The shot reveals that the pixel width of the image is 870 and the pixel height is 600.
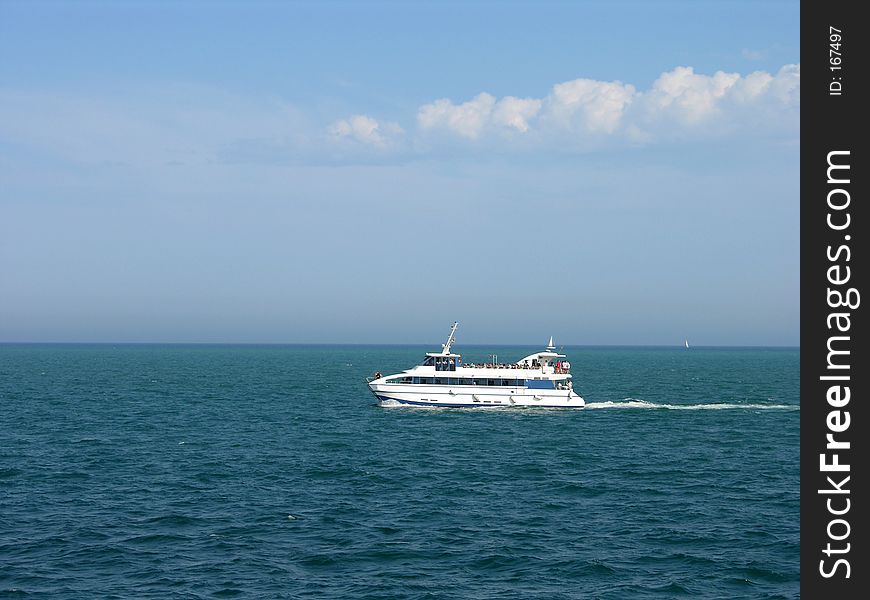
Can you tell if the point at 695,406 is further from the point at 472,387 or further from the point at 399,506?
the point at 399,506

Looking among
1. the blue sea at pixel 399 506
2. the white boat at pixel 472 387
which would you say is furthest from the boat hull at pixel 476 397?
the blue sea at pixel 399 506

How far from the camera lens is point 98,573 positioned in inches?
1353

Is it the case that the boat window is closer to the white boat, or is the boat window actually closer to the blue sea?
the white boat

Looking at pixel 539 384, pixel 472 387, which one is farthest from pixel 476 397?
pixel 539 384

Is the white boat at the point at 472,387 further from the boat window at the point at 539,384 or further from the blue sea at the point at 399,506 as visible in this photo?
the blue sea at the point at 399,506

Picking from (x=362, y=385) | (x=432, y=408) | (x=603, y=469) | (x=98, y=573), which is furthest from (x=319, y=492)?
(x=362, y=385)

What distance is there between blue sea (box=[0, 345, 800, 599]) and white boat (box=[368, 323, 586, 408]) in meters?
4.66

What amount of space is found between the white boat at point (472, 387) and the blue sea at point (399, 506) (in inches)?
184

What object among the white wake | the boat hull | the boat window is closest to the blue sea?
the boat hull

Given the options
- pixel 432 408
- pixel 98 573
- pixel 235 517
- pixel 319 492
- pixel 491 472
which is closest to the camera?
pixel 98 573
